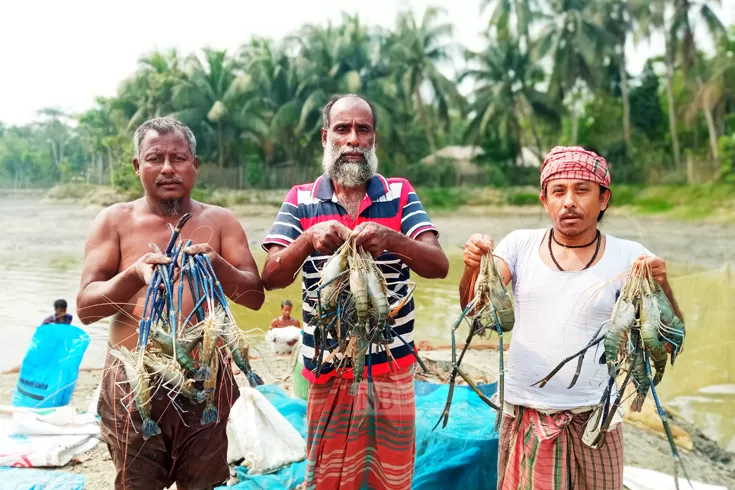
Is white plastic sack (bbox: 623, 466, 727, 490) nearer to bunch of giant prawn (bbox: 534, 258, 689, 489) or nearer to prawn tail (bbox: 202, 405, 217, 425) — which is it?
bunch of giant prawn (bbox: 534, 258, 689, 489)

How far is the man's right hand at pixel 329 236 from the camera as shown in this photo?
257 cm

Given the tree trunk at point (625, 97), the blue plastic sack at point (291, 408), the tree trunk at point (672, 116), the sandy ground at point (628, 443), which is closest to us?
the sandy ground at point (628, 443)

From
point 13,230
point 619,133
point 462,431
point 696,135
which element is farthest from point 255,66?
point 462,431

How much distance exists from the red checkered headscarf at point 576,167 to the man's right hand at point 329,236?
922 mm

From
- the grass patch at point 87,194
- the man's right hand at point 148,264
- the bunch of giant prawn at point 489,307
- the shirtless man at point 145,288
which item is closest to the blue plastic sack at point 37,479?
the shirtless man at point 145,288

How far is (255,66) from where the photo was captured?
37.5 m

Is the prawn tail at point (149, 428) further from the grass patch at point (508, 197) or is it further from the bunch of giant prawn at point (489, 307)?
the grass patch at point (508, 197)

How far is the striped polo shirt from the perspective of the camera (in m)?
2.91

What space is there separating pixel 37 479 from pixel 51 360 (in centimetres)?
168

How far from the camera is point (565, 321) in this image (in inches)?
105

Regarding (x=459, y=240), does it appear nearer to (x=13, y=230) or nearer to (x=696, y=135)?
(x=13, y=230)

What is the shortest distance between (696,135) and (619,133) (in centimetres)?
456

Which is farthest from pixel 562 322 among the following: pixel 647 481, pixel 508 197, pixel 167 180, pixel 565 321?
pixel 508 197

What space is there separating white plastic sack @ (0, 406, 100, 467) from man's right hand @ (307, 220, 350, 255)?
360cm
